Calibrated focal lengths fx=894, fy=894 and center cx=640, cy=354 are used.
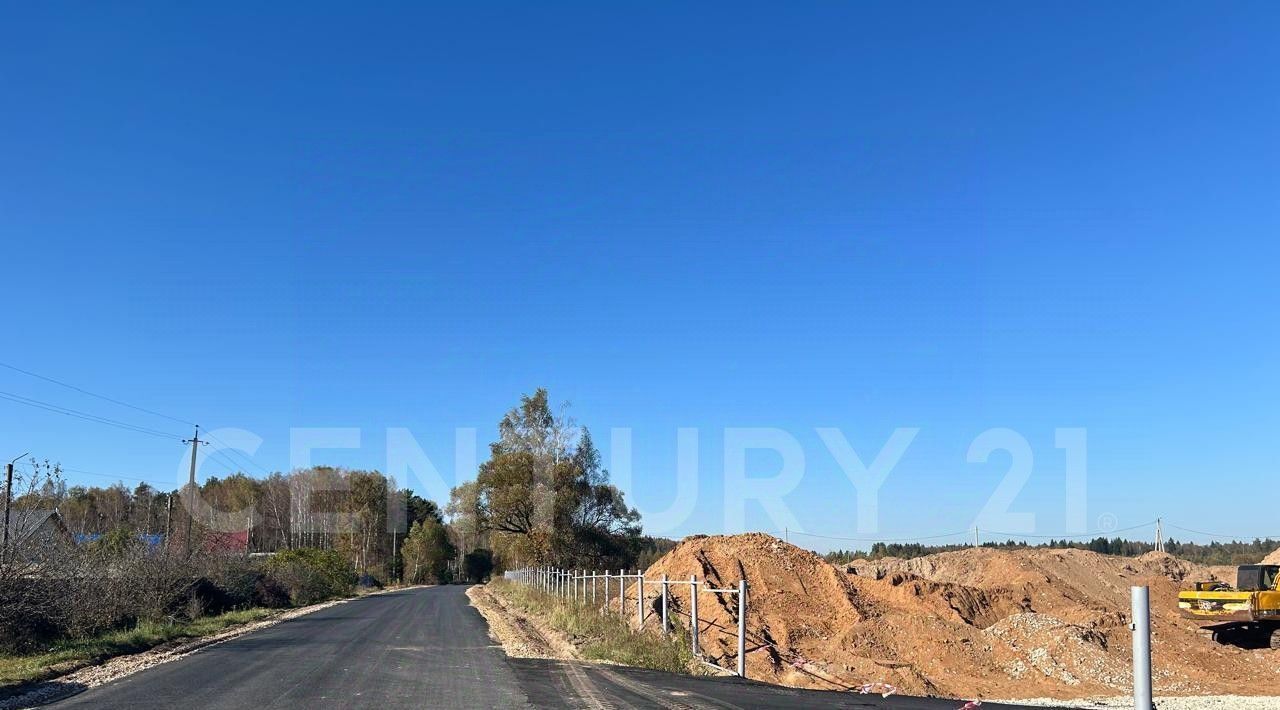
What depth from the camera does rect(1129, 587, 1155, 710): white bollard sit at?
404cm

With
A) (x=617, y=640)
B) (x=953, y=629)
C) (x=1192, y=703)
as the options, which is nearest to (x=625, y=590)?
(x=953, y=629)

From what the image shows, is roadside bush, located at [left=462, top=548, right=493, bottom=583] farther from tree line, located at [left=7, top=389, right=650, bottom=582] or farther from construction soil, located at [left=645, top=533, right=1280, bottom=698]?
construction soil, located at [left=645, top=533, right=1280, bottom=698]

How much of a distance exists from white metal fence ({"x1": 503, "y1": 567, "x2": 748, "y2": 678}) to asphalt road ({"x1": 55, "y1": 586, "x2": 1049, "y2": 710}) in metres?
2.06

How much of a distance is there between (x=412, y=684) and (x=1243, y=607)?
26820mm

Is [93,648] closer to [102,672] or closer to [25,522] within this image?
[25,522]

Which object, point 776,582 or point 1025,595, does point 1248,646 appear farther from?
point 776,582

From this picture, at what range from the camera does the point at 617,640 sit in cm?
1805

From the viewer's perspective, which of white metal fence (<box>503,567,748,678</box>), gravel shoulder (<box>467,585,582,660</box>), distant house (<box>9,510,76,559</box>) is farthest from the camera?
distant house (<box>9,510,76,559</box>)

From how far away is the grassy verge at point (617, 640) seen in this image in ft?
51.6

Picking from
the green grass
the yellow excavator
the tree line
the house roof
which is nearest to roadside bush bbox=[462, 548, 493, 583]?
the tree line

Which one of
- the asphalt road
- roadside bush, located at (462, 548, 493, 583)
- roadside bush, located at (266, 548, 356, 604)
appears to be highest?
the asphalt road

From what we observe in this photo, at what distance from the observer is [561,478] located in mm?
57844

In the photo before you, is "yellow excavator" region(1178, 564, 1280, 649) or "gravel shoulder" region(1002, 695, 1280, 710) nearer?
"gravel shoulder" region(1002, 695, 1280, 710)

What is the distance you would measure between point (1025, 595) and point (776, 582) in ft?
38.2
